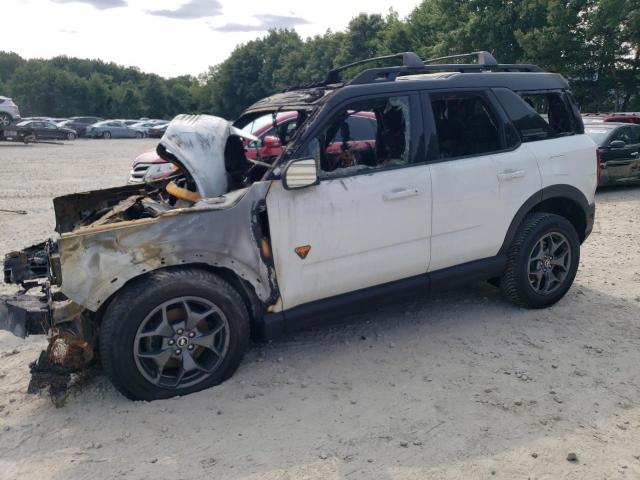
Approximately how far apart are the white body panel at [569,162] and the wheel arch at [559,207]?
0.06 m

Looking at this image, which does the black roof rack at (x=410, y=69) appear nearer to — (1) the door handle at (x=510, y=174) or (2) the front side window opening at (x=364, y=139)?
(2) the front side window opening at (x=364, y=139)

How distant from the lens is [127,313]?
11.1ft

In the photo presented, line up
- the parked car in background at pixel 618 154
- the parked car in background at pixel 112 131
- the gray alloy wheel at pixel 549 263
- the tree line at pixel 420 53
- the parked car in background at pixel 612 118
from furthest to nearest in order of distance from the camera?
the parked car in background at pixel 112 131, the tree line at pixel 420 53, the parked car in background at pixel 612 118, the parked car in background at pixel 618 154, the gray alloy wheel at pixel 549 263

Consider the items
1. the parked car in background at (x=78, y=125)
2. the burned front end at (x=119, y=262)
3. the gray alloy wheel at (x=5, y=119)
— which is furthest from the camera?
the parked car in background at (x=78, y=125)

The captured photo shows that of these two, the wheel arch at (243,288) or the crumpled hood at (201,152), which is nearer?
the wheel arch at (243,288)

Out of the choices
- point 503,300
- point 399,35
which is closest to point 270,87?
point 399,35

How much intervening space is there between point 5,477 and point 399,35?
37.1 meters

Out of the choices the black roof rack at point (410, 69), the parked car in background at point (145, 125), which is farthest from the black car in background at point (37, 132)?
the black roof rack at point (410, 69)

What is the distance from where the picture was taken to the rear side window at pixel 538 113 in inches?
182

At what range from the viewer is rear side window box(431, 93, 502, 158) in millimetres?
4285

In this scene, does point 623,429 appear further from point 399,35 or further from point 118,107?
point 118,107

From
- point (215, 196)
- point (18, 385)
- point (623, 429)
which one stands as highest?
point (215, 196)

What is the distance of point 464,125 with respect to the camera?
4441mm

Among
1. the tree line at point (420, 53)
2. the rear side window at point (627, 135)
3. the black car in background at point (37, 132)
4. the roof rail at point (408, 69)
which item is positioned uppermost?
the tree line at point (420, 53)
